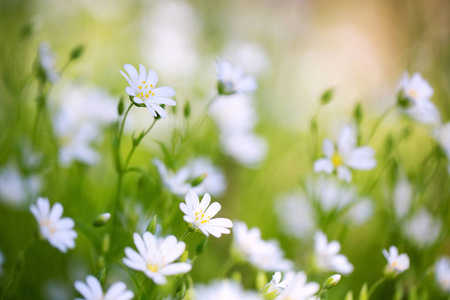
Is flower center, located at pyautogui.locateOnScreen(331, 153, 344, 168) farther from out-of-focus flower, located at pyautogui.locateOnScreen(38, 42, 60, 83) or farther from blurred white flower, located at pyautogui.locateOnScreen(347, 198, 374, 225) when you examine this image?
out-of-focus flower, located at pyautogui.locateOnScreen(38, 42, 60, 83)

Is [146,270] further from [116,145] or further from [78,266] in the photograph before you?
[78,266]

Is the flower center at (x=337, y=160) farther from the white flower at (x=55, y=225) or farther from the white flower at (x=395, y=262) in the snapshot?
the white flower at (x=55, y=225)

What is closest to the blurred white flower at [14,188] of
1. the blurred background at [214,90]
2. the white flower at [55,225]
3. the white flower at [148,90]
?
the blurred background at [214,90]

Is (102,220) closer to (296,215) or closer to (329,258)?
(329,258)

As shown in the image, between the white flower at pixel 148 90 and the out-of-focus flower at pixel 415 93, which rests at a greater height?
the out-of-focus flower at pixel 415 93

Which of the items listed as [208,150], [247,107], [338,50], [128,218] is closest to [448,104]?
[247,107]

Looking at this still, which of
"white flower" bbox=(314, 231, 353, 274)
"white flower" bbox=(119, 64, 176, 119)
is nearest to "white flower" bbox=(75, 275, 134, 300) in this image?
"white flower" bbox=(119, 64, 176, 119)
